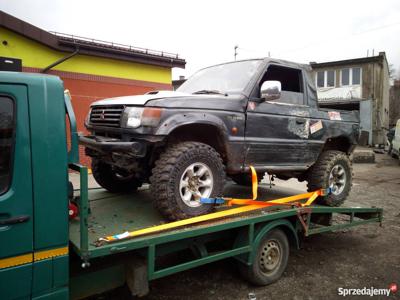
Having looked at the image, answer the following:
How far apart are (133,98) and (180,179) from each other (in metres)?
1.01

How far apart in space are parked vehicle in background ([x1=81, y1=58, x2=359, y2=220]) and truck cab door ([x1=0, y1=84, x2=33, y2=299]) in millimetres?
995

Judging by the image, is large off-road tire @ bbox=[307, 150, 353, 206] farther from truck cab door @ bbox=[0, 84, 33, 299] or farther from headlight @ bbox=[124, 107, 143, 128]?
truck cab door @ bbox=[0, 84, 33, 299]

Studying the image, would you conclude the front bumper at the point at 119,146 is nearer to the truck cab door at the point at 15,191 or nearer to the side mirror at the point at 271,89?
the truck cab door at the point at 15,191

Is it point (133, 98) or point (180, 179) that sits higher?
point (133, 98)

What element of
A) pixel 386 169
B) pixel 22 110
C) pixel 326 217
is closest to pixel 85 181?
pixel 22 110

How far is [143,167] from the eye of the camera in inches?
149

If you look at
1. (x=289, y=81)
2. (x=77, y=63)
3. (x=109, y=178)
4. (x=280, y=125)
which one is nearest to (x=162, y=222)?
(x=109, y=178)

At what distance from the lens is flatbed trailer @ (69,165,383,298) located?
2697 mm

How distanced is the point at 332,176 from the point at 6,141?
4470mm

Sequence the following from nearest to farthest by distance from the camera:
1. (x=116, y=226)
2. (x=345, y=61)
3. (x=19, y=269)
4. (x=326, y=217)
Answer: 1. (x=19, y=269)
2. (x=116, y=226)
3. (x=326, y=217)
4. (x=345, y=61)

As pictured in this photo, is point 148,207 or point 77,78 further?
point 77,78

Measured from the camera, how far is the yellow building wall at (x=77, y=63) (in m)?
9.06

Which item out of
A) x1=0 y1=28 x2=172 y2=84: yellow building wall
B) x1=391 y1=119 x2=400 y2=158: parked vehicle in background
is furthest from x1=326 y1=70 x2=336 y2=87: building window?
x1=0 y1=28 x2=172 y2=84: yellow building wall

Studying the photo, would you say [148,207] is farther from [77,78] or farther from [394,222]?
[77,78]
